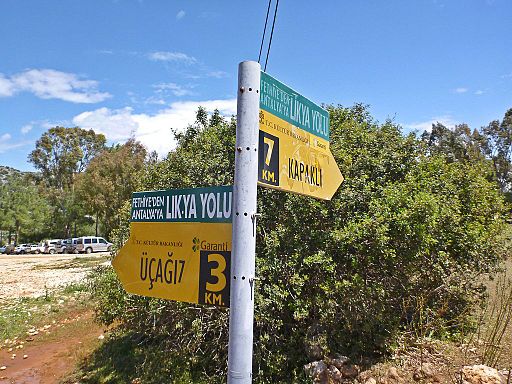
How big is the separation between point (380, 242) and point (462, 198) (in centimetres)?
347

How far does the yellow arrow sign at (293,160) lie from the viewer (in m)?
2.15

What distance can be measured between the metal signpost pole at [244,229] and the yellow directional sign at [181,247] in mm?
134

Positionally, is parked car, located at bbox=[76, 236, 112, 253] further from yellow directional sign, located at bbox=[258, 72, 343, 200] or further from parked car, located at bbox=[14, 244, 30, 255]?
yellow directional sign, located at bbox=[258, 72, 343, 200]

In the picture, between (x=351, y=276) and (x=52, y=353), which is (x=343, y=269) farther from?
(x=52, y=353)

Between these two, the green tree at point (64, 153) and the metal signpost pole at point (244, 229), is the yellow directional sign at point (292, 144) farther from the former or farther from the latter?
the green tree at point (64, 153)

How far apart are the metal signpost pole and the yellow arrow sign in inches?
3.9

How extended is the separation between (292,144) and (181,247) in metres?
0.86

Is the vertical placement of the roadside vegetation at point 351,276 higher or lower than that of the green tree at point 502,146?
lower

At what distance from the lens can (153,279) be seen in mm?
2426

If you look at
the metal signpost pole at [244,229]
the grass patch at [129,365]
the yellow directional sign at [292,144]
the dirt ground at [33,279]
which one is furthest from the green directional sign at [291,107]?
the dirt ground at [33,279]

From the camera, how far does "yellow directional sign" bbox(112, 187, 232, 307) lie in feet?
7.04

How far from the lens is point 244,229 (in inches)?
78.0

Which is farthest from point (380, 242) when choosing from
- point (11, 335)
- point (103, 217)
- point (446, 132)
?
point (446, 132)

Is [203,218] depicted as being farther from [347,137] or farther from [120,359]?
[120,359]
